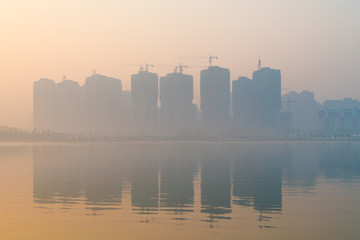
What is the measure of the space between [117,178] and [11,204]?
2202 centimetres

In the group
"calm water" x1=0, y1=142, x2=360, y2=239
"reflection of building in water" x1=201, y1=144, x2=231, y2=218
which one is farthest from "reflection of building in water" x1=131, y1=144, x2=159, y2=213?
"reflection of building in water" x1=201, y1=144, x2=231, y2=218

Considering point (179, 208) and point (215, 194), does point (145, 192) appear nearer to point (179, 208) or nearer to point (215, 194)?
point (215, 194)

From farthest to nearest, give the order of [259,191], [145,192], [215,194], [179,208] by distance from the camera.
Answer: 1. [259,191]
2. [145,192]
3. [215,194]
4. [179,208]

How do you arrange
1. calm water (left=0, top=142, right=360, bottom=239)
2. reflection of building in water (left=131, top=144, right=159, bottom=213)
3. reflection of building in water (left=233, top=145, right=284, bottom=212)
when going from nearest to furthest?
calm water (left=0, top=142, right=360, bottom=239) → reflection of building in water (left=131, top=144, right=159, bottom=213) → reflection of building in water (left=233, top=145, right=284, bottom=212)

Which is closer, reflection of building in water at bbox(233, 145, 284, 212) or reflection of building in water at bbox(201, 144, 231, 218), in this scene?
reflection of building in water at bbox(201, 144, 231, 218)

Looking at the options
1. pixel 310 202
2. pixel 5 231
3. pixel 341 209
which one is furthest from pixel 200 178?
pixel 5 231

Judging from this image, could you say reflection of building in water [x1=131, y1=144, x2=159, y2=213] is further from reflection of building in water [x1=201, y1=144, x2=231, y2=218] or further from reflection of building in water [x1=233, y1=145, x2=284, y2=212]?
reflection of building in water [x1=233, y1=145, x2=284, y2=212]

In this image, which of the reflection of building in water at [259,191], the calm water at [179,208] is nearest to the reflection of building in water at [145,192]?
the calm water at [179,208]

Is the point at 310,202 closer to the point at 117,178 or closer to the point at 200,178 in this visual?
the point at 200,178

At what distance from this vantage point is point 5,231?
27.4m

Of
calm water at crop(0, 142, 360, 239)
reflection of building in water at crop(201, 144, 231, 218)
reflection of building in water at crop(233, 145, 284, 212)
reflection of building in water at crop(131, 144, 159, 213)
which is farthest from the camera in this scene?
reflection of building in water at crop(233, 145, 284, 212)

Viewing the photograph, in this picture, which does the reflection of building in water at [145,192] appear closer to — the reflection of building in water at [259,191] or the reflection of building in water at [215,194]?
the reflection of building in water at [215,194]

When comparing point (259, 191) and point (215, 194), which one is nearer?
point (215, 194)

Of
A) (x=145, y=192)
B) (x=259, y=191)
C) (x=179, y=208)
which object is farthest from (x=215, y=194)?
(x=179, y=208)
